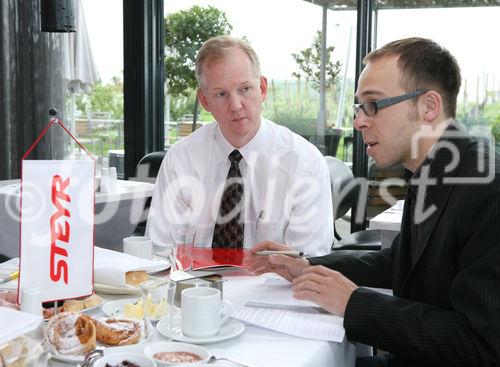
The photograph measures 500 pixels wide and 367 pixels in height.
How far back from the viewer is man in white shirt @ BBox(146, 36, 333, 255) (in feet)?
8.13

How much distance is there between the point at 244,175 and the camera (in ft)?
8.54

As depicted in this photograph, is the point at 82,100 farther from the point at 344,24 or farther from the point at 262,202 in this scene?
the point at 262,202

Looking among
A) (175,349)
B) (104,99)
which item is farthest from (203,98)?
(104,99)

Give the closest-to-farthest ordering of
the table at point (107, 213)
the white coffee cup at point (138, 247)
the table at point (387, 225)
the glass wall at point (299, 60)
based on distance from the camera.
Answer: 1. the white coffee cup at point (138, 247)
2. the table at point (387, 225)
3. the table at point (107, 213)
4. the glass wall at point (299, 60)

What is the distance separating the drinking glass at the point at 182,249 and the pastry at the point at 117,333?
0.55m

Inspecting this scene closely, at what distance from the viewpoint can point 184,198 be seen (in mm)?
2668

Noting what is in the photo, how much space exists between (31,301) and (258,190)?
1.42 meters

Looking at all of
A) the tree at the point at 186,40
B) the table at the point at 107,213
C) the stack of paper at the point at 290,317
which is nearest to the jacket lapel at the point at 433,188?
the stack of paper at the point at 290,317

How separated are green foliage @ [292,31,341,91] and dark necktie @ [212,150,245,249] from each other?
2780mm

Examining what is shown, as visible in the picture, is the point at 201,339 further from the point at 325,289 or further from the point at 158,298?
the point at 325,289

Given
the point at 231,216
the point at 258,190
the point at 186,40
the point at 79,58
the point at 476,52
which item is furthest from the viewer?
the point at 186,40

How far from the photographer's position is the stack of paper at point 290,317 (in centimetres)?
136

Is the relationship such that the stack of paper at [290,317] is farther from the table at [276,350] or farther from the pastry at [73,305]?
the pastry at [73,305]

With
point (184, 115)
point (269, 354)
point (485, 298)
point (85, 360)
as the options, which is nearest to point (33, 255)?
point (85, 360)
